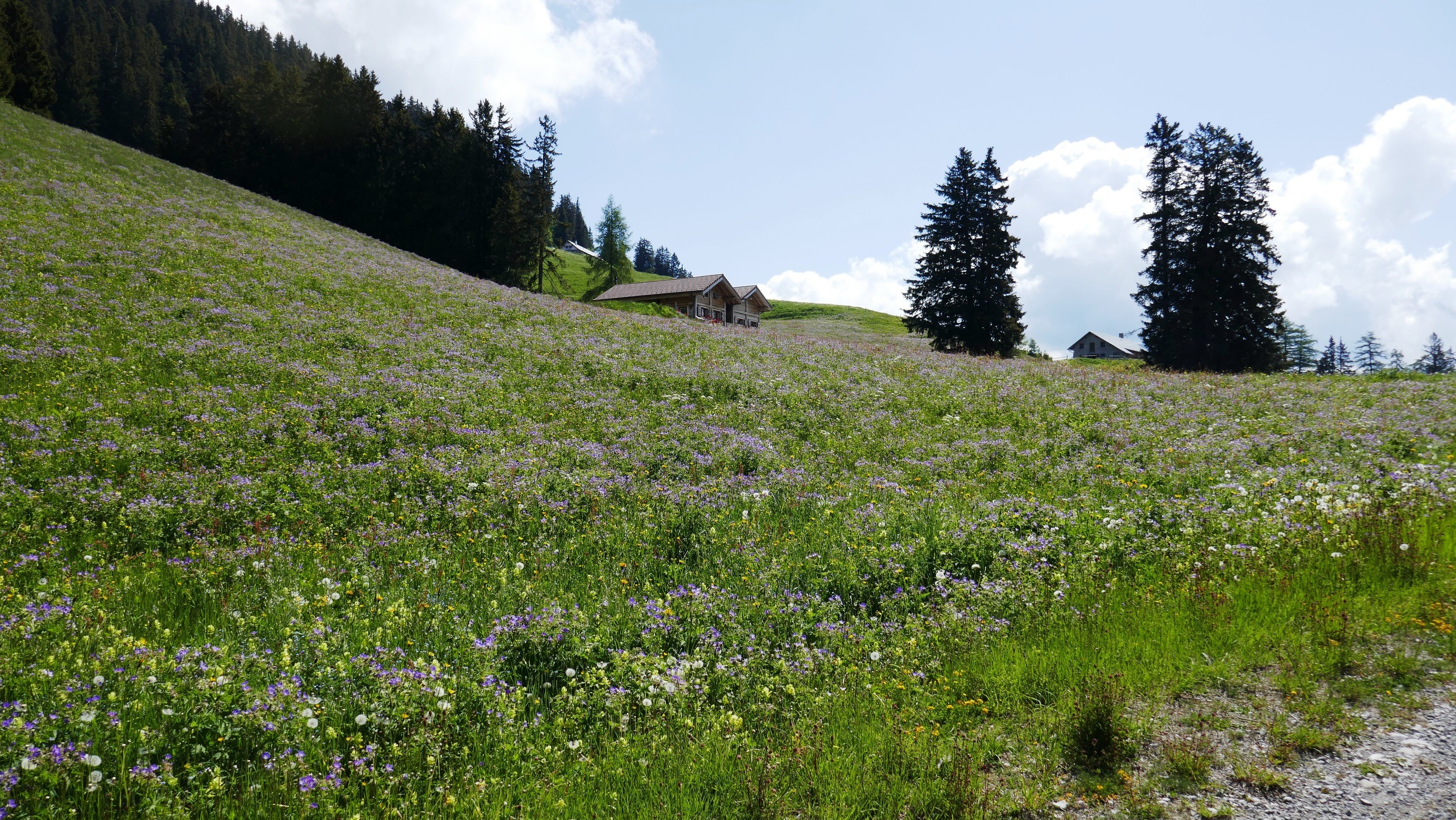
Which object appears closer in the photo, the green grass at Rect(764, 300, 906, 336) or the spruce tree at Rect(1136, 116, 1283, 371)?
the spruce tree at Rect(1136, 116, 1283, 371)

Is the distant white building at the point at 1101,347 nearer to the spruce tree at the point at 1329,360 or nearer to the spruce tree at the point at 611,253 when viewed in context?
the spruce tree at the point at 1329,360

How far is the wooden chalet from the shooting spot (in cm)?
5969

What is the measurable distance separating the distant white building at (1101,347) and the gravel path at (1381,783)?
12042cm

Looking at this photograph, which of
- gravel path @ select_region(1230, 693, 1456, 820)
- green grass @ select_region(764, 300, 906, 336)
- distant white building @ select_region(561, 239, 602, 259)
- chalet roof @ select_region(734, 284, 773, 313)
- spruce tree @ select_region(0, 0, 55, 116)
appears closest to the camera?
gravel path @ select_region(1230, 693, 1456, 820)

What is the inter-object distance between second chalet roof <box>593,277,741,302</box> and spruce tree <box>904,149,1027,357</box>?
20.6m

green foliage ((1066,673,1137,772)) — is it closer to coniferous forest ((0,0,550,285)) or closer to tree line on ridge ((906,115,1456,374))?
tree line on ridge ((906,115,1456,374))

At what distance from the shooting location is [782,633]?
6.30 meters

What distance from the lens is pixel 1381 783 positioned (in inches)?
149

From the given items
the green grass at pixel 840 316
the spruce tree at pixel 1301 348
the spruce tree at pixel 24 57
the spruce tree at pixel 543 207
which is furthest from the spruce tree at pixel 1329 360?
the spruce tree at pixel 24 57

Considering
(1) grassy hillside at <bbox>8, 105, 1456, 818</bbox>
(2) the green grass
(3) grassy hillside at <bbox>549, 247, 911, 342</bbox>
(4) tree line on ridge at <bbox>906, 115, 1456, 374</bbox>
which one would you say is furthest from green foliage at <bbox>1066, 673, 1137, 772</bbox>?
(2) the green grass

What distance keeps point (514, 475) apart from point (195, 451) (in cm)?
476

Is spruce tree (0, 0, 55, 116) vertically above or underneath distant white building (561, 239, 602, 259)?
underneath

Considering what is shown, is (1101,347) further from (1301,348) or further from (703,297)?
(703,297)

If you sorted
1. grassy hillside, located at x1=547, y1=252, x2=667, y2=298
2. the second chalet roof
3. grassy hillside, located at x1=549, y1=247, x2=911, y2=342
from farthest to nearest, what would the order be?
grassy hillside, located at x1=547, y1=252, x2=667, y2=298
grassy hillside, located at x1=549, y1=247, x2=911, y2=342
the second chalet roof
